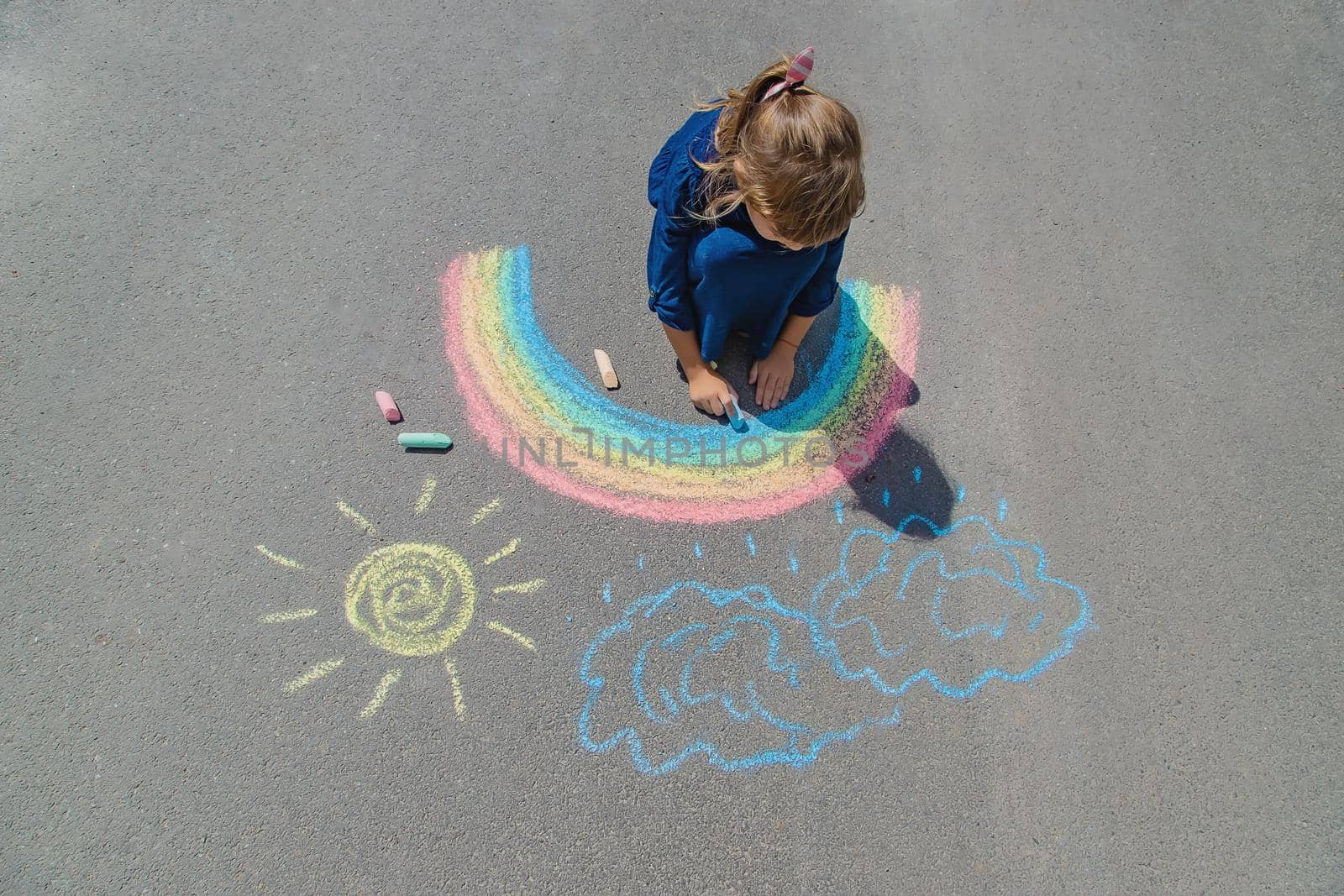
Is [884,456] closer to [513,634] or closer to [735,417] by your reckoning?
[735,417]

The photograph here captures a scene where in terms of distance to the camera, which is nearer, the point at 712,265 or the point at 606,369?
the point at 712,265

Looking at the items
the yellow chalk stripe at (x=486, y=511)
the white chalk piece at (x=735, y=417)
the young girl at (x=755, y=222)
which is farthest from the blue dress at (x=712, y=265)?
the yellow chalk stripe at (x=486, y=511)

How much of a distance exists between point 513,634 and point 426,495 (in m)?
0.63

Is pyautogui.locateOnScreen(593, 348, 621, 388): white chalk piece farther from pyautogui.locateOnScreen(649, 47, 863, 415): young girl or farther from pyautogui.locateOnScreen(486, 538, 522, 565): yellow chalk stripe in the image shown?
pyautogui.locateOnScreen(486, 538, 522, 565): yellow chalk stripe

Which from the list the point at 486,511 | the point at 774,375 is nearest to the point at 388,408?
the point at 486,511

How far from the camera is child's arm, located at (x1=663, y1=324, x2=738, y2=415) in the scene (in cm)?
276

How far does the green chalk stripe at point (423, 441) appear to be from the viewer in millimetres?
2768

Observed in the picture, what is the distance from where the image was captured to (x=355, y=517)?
2676 mm

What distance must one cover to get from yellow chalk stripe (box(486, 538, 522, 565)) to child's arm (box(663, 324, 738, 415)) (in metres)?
0.90

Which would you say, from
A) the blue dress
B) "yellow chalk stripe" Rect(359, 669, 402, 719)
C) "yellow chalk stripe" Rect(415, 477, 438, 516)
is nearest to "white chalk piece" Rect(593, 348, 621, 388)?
the blue dress

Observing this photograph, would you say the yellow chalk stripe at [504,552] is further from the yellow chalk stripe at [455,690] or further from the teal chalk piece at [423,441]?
the teal chalk piece at [423,441]

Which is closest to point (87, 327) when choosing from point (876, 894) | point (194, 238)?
point (194, 238)

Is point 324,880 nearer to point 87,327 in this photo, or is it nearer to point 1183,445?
point 87,327

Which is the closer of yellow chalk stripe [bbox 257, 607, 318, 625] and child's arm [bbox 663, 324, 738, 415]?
yellow chalk stripe [bbox 257, 607, 318, 625]
